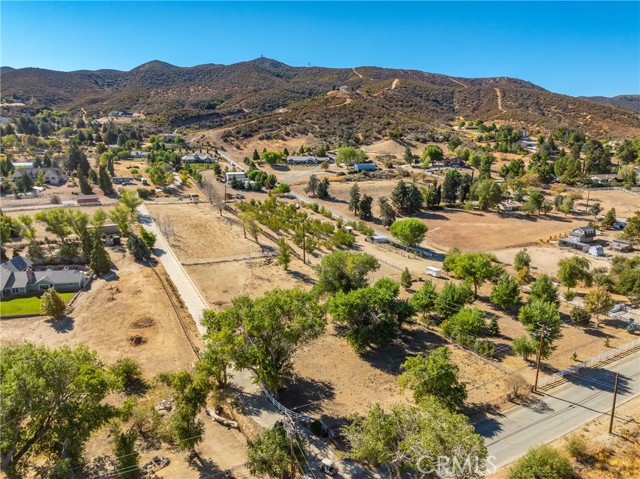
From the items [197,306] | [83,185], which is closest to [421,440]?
[197,306]

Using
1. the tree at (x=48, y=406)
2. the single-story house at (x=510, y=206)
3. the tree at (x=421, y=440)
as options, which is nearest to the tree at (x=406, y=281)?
the tree at (x=421, y=440)

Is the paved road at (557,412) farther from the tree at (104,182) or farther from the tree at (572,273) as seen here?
the tree at (104,182)

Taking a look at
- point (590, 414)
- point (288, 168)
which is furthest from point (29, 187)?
point (590, 414)

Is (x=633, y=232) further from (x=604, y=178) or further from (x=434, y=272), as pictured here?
(x=604, y=178)

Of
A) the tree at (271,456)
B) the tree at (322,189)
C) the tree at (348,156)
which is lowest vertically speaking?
the tree at (271,456)

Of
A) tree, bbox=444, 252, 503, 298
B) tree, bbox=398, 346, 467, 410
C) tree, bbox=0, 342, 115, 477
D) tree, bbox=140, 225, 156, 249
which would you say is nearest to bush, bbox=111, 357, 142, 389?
tree, bbox=0, 342, 115, 477

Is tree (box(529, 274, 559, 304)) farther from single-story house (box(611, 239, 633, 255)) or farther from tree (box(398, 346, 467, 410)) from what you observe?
single-story house (box(611, 239, 633, 255))
